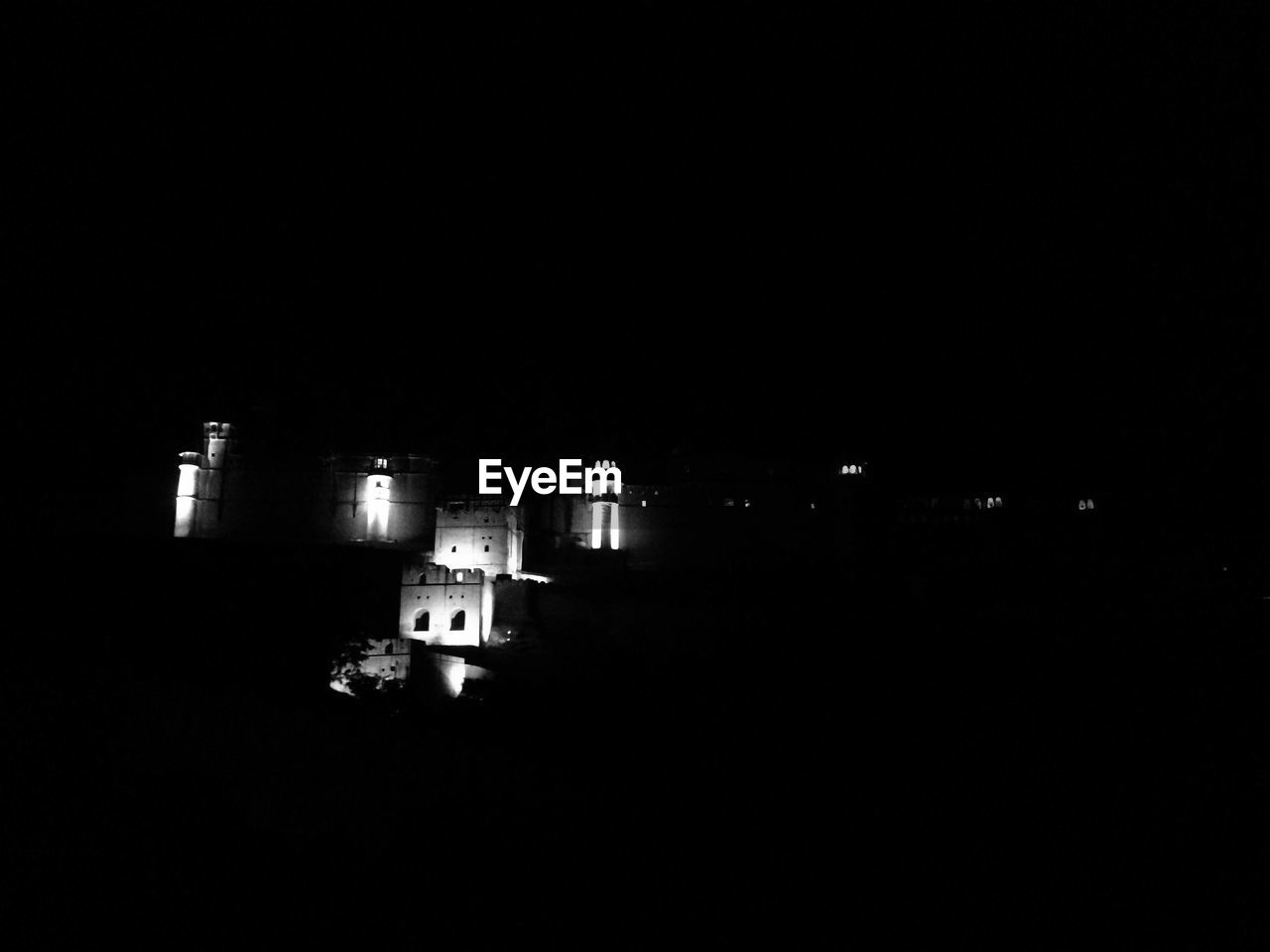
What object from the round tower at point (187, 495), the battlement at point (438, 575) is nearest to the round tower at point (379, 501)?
the round tower at point (187, 495)

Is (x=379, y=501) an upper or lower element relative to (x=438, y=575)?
upper

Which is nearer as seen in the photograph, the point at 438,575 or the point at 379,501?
the point at 438,575

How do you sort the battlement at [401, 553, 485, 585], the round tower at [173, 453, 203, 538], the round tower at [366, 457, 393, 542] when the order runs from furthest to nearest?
1. the round tower at [366, 457, 393, 542]
2. the round tower at [173, 453, 203, 538]
3. the battlement at [401, 553, 485, 585]

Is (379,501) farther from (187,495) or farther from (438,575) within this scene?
(438,575)

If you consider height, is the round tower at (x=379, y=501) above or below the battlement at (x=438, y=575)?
above

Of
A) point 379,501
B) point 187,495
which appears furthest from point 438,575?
point 187,495

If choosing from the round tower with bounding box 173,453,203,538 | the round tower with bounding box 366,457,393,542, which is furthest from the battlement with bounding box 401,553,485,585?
the round tower with bounding box 173,453,203,538

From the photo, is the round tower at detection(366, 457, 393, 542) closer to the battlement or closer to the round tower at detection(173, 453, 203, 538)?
the round tower at detection(173, 453, 203, 538)

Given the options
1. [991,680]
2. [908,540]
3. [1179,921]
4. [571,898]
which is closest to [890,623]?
[991,680]

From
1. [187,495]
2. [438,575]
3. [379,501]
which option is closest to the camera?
[438,575]

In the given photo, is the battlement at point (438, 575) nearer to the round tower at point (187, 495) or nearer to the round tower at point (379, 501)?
the round tower at point (379, 501)

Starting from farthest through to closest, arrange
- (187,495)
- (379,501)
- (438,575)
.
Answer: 1. (379,501)
2. (187,495)
3. (438,575)

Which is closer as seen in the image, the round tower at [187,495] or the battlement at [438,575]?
the battlement at [438,575]

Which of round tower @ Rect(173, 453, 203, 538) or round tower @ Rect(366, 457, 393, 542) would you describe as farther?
round tower @ Rect(366, 457, 393, 542)
